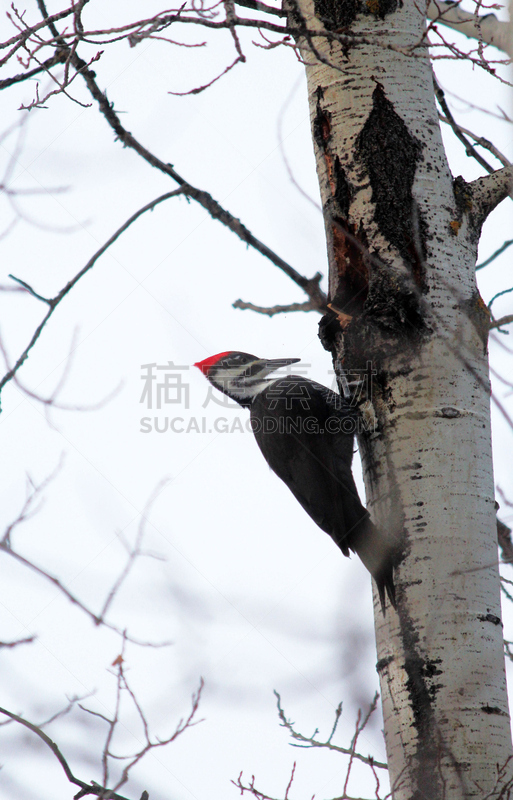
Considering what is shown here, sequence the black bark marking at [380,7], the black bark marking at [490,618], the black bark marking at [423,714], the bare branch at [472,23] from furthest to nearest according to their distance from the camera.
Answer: the bare branch at [472,23], the black bark marking at [380,7], the black bark marking at [490,618], the black bark marking at [423,714]

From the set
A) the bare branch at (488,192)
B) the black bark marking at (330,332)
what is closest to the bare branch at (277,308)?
the black bark marking at (330,332)

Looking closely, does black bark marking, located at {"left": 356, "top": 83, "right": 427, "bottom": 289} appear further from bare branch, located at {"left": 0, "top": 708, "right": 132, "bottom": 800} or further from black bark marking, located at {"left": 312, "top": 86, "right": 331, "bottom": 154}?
bare branch, located at {"left": 0, "top": 708, "right": 132, "bottom": 800}

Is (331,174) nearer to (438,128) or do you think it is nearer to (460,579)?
(438,128)

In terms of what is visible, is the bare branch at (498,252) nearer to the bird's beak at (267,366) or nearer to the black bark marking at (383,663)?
the black bark marking at (383,663)

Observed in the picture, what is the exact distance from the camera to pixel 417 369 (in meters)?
2.38

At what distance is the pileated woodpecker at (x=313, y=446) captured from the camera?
3.02m

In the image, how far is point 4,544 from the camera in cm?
235

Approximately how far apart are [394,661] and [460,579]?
0.99ft

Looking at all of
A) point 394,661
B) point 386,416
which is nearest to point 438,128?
point 386,416

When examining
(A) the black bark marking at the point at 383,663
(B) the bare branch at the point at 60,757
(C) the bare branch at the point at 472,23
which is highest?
(C) the bare branch at the point at 472,23

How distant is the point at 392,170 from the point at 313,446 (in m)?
1.38

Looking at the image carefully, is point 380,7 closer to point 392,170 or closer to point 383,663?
point 392,170

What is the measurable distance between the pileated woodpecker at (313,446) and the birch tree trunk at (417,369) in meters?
0.44

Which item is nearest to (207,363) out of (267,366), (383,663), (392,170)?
(267,366)
